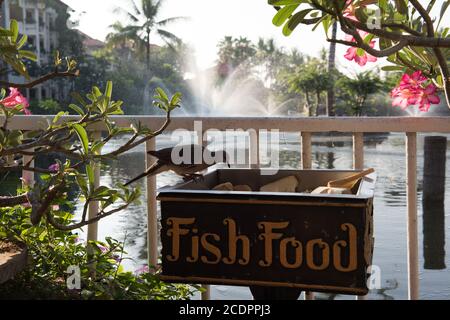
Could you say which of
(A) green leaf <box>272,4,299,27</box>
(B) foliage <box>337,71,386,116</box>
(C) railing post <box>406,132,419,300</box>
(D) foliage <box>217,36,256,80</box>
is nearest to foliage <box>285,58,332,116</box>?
(B) foliage <box>337,71,386,116</box>

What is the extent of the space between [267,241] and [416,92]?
2.45 ft

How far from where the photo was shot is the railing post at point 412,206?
170 cm

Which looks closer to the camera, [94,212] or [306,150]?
[306,150]

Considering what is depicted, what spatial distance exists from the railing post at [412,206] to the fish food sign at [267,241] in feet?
1.89

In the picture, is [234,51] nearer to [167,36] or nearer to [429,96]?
[167,36]

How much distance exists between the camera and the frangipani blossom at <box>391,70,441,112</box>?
159cm

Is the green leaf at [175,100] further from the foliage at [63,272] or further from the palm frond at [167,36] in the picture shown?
the palm frond at [167,36]

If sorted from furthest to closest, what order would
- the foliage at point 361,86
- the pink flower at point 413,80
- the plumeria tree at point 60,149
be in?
the foliage at point 361,86 → the pink flower at point 413,80 → the plumeria tree at point 60,149

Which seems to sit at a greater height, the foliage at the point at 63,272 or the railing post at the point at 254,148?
the railing post at the point at 254,148

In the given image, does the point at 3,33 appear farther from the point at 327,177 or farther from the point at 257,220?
the point at 327,177

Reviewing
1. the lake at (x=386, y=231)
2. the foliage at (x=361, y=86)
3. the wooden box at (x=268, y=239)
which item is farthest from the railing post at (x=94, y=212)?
the foliage at (x=361, y=86)

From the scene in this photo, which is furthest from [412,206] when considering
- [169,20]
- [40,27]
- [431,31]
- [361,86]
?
[169,20]

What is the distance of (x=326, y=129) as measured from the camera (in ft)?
5.71

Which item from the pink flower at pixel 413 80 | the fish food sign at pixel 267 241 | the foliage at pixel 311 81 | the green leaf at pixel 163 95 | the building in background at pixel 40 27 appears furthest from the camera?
the building in background at pixel 40 27
